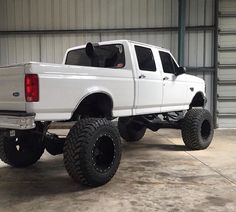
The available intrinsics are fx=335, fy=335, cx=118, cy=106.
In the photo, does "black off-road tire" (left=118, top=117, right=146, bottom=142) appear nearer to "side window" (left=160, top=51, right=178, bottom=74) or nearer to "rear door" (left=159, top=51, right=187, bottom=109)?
"rear door" (left=159, top=51, right=187, bottom=109)

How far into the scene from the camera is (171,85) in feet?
21.5

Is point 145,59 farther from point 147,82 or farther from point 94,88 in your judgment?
point 94,88

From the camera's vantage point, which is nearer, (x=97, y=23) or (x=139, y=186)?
(x=139, y=186)

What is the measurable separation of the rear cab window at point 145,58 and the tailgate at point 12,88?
2.40 metres

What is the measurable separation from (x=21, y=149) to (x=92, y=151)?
1876 mm

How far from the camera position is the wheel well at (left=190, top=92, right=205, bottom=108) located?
7.78 m

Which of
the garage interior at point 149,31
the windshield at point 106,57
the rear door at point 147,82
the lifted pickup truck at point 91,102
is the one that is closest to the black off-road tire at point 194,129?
the lifted pickup truck at point 91,102

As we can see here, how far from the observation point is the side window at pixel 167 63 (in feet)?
21.9

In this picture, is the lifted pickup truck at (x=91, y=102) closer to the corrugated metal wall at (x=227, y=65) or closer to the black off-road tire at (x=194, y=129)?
the black off-road tire at (x=194, y=129)

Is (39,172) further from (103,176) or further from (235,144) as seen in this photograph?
(235,144)

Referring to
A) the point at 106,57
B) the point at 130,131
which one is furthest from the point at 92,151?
the point at 130,131

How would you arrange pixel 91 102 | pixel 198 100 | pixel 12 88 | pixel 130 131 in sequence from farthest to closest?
1. pixel 130 131
2. pixel 198 100
3. pixel 91 102
4. pixel 12 88

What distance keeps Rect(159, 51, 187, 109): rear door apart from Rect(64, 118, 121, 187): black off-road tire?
1.99 metres

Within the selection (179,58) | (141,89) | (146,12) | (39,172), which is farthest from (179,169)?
(146,12)
